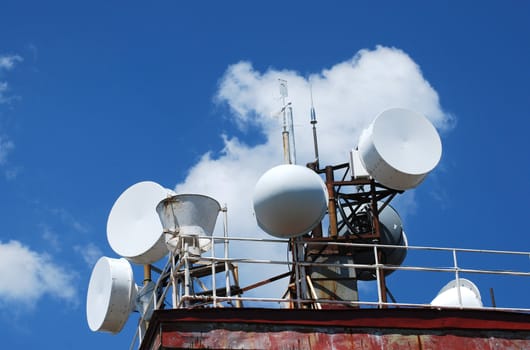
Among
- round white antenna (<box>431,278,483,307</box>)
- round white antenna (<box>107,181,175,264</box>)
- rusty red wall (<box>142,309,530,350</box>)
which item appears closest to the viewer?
rusty red wall (<box>142,309,530,350</box>)

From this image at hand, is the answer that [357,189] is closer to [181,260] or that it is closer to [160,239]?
[160,239]

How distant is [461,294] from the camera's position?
86.5ft

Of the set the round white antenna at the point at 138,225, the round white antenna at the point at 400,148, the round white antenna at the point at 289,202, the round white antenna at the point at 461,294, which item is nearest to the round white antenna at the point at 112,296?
the round white antenna at the point at 138,225

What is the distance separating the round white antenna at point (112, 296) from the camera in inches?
983

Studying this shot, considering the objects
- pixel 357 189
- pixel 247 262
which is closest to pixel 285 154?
pixel 357 189

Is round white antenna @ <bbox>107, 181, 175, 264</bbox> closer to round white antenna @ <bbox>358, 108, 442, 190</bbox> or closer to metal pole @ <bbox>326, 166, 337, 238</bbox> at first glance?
metal pole @ <bbox>326, 166, 337, 238</bbox>

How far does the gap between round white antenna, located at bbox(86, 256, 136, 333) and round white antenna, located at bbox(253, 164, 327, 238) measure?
15.1 ft

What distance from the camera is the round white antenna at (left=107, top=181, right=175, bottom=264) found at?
25969 mm

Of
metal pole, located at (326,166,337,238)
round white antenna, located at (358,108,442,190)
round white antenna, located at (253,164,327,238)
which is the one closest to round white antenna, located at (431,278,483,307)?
metal pole, located at (326,166,337,238)

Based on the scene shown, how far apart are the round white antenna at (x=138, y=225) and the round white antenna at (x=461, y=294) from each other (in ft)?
23.2

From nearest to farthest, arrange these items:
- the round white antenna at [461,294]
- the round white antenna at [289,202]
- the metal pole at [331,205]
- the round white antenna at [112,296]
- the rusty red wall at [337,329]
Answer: the rusty red wall at [337,329]
the round white antenna at [289,202]
the round white antenna at [112,296]
the metal pole at [331,205]
the round white antenna at [461,294]

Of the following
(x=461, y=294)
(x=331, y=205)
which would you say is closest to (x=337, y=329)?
(x=331, y=205)

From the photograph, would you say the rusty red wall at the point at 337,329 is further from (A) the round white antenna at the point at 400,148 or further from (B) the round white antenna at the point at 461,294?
(B) the round white antenna at the point at 461,294

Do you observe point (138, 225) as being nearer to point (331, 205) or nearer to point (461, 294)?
point (331, 205)
